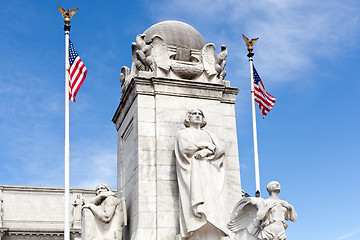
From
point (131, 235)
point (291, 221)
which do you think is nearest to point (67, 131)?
point (131, 235)

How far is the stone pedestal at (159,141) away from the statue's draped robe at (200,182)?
0.57 meters

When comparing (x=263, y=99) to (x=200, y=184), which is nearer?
(x=200, y=184)

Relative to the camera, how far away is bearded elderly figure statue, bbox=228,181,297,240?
11.9 meters

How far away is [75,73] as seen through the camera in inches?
753

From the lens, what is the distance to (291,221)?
12.3m

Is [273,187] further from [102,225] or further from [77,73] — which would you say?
[77,73]

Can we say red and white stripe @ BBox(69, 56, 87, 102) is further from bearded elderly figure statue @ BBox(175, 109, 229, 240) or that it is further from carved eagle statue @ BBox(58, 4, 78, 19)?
bearded elderly figure statue @ BBox(175, 109, 229, 240)

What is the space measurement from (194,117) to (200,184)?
76.1 inches

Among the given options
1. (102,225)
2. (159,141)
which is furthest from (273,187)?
(102,225)

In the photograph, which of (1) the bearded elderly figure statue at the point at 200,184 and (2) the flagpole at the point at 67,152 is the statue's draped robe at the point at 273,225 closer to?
(1) the bearded elderly figure statue at the point at 200,184

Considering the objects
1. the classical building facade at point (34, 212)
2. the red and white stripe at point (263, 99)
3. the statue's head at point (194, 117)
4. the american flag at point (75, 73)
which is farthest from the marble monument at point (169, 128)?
the classical building facade at point (34, 212)

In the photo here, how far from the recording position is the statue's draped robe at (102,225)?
14.3m

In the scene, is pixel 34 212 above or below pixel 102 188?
above

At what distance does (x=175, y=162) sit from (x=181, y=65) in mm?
2809
